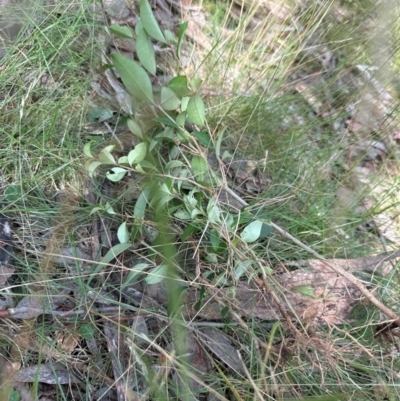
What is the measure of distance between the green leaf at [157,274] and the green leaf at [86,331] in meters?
0.17

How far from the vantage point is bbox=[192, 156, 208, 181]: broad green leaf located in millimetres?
1091

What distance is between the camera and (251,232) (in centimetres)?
105

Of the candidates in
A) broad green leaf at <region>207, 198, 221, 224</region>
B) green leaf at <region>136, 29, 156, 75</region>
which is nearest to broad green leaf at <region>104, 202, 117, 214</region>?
broad green leaf at <region>207, 198, 221, 224</region>

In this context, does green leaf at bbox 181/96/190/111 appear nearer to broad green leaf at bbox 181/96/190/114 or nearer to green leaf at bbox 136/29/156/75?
broad green leaf at bbox 181/96/190/114

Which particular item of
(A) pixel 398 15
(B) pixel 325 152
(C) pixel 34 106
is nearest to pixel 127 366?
(C) pixel 34 106

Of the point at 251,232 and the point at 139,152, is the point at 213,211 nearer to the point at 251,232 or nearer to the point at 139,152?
the point at 251,232

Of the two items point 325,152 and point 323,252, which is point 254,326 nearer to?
point 323,252

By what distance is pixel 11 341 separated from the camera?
101cm

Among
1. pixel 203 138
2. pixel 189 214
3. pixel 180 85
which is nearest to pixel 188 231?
pixel 189 214

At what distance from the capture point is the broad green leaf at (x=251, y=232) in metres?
1.05

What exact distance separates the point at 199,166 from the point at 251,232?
20 centimetres

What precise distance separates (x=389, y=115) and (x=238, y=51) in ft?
1.55

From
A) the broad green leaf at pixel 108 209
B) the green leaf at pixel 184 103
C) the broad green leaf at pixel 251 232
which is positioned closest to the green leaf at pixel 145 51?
the green leaf at pixel 184 103

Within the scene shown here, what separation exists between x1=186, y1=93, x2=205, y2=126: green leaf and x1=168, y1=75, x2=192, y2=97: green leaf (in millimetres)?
58
